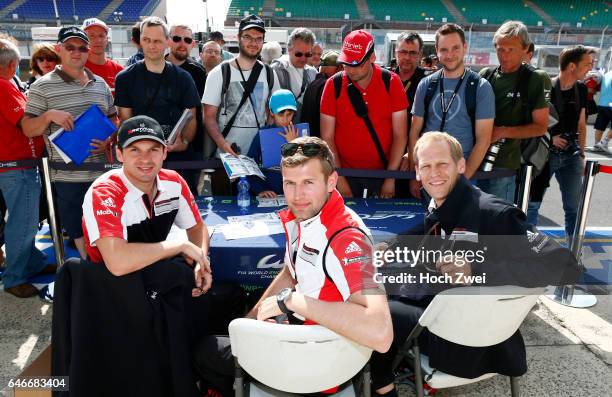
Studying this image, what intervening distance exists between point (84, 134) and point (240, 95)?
1.17 meters

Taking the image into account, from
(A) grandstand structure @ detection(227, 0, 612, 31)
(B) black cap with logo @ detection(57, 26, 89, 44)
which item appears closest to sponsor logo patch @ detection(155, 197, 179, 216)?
(B) black cap with logo @ detection(57, 26, 89, 44)

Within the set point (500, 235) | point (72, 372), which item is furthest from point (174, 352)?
point (500, 235)

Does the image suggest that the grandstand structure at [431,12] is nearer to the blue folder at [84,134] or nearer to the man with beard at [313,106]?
the man with beard at [313,106]

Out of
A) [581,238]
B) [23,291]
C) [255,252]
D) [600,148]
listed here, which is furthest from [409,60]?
[600,148]

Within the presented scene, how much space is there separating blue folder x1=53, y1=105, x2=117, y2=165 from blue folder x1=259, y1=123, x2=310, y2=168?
3.29 feet

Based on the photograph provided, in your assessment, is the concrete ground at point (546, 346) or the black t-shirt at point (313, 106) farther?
the black t-shirt at point (313, 106)

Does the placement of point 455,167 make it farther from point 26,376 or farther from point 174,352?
point 26,376

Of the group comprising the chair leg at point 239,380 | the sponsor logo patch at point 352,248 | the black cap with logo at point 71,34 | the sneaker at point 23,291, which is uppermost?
the black cap with logo at point 71,34

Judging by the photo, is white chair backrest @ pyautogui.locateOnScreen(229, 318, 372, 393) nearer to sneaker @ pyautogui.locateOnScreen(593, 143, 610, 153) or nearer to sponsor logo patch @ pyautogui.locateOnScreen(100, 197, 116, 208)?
sponsor logo patch @ pyautogui.locateOnScreen(100, 197, 116, 208)

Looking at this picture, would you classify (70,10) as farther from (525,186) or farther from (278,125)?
(525,186)

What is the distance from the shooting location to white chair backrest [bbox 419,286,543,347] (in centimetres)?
162

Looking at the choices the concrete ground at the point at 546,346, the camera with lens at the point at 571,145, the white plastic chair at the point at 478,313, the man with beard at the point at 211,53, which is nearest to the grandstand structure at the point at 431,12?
the man with beard at the point at 211,53

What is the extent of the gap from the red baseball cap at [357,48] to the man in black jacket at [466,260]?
42.2 inches

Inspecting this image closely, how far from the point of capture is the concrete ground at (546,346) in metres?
2.43
